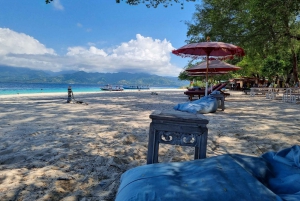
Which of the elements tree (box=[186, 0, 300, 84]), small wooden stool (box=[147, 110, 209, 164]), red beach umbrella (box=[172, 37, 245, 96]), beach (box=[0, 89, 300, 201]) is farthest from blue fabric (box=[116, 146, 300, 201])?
tree (box=[186, 0, 300, 84])

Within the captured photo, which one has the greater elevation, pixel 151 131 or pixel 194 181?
pixel 151 131

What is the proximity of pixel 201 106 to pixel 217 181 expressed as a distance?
6.24 m

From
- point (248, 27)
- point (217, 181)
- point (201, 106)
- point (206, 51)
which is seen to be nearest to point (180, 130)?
point (217, 181)

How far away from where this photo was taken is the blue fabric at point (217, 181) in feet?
4.17

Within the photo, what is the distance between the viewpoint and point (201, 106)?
7.43 meters

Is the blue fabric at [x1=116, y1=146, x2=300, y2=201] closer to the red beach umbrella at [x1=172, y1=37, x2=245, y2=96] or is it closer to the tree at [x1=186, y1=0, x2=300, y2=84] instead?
the red beach umbrella at [x1=172, y1=37, x2=245, y2=96]

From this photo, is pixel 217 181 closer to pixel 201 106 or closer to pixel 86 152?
pixel 86 152

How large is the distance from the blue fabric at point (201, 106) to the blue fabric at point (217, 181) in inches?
205

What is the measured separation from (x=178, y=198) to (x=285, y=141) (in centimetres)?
364

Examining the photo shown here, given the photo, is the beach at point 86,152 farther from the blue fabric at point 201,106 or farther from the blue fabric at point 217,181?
the blue fabric at point 201,106

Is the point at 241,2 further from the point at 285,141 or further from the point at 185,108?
the point at 285,141

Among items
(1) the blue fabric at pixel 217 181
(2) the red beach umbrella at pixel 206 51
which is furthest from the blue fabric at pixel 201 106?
(1) the blue fabric at pixel 217 181

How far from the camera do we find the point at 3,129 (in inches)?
197

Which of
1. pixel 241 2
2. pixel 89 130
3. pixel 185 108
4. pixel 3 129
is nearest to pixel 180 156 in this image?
pixel 89 130
